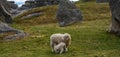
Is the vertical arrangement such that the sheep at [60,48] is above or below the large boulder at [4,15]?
above

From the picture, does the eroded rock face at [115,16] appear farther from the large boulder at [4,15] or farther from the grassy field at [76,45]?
the large boulder at [4,15]

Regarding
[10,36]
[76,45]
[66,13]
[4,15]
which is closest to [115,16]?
[76,45]

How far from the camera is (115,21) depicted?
1542 inches

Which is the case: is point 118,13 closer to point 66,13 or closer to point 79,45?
point 79,45

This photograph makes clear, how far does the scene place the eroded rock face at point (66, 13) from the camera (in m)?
52.9

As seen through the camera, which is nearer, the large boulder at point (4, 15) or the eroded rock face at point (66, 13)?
the eroded rock face at point (66, 13)

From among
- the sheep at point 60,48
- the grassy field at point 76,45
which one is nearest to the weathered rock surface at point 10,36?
the grassy field at point 76,45

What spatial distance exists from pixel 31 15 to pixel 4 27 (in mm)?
27491

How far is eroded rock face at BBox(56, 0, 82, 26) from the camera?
5288cm

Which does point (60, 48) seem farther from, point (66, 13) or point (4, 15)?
point (4, 15)

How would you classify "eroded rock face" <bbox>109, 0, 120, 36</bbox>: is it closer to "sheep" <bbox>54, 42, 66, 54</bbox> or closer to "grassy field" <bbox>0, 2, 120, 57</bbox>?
"grassy field" <bbox>0, 2, 120, 57</bbox>

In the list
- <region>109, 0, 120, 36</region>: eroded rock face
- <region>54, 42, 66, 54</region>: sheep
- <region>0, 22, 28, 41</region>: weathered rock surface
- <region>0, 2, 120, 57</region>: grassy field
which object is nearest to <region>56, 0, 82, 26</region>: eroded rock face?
<region>0, 2, 120, 57</region>: grassy field

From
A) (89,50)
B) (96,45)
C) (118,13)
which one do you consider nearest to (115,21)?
(118,13)

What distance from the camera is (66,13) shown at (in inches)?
2080
